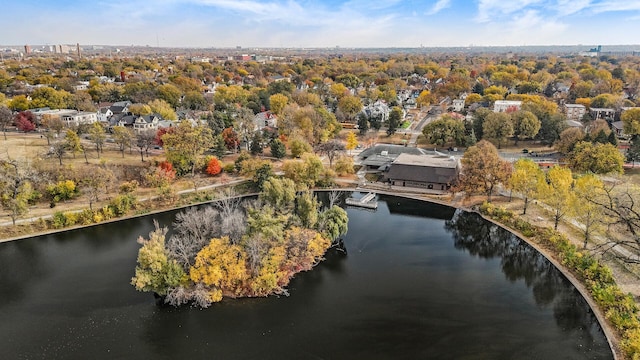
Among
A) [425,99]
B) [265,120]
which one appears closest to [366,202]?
[265,120]

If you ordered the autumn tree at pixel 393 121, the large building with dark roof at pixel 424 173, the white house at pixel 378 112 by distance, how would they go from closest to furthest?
the large building with dark roof at pixel 424 173
the autumn tree at pixel 393 121
the white house at pixel 378 112

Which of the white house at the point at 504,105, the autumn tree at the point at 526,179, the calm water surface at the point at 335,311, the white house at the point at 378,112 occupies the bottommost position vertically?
the calm water surface at the point at 335,311

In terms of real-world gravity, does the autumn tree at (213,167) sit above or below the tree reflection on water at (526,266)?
above

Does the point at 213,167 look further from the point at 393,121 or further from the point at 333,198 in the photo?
the point at 393,121

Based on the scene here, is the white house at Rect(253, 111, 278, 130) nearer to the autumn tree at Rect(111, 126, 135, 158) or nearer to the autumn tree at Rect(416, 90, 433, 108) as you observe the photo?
the autumn tree at Rect(111, 126, 135, 158)

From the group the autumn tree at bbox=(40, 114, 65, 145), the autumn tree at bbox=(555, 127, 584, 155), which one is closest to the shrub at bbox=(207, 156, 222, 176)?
the autumn tree at bbox=(40, 114, 65, 145)

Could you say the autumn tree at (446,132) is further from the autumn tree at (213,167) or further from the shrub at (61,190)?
the shrub at (61,190)

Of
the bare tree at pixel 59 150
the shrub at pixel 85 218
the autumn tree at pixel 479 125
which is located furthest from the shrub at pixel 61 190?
the autumn tree at pixel 479 125

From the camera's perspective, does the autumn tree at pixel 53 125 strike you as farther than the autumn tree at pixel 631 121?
Yes
